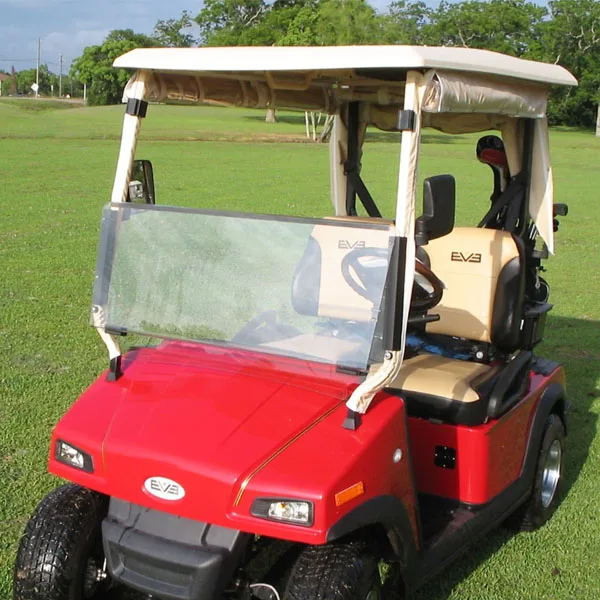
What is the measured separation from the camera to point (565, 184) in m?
22.0

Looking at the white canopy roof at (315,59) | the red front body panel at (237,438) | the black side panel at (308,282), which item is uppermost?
the white canopy roof at (315,59)

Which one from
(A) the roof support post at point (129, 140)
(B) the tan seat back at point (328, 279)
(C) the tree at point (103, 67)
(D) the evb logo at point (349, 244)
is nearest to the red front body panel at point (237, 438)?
(B) the tan seat back at point (328, 279)

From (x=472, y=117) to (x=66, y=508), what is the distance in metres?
2.46

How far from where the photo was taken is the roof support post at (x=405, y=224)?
102 inches

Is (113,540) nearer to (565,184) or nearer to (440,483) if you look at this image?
(440,483)

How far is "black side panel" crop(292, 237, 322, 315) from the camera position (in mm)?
2930

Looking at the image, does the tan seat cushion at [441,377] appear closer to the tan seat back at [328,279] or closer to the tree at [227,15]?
the tan seat back at [328,279]

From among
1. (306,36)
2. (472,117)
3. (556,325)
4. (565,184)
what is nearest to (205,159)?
(565,184)

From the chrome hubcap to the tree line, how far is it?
48.6 meters

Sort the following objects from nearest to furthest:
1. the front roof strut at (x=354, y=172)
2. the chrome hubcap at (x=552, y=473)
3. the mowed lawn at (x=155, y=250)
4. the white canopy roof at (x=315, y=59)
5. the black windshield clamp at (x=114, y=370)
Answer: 1. the white canopy roof at (x=315, y=59)
2. the black windshield clamp at (x=114, y=370)
3. the mowed lawn at (x=155, y=250)
4. the chrome hubcap at (x=552, y=473)
5. the front roof strut at (x=354, y=172)

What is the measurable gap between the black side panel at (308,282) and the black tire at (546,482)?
156 cm

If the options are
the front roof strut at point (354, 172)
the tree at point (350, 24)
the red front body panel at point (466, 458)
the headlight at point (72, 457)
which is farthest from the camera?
the tree at point (350, 24)

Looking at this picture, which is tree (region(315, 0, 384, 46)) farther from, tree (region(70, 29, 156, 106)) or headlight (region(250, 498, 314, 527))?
headlight (region(250, 498, 314, 527))

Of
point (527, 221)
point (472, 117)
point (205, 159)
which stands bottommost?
point (205, 159)
